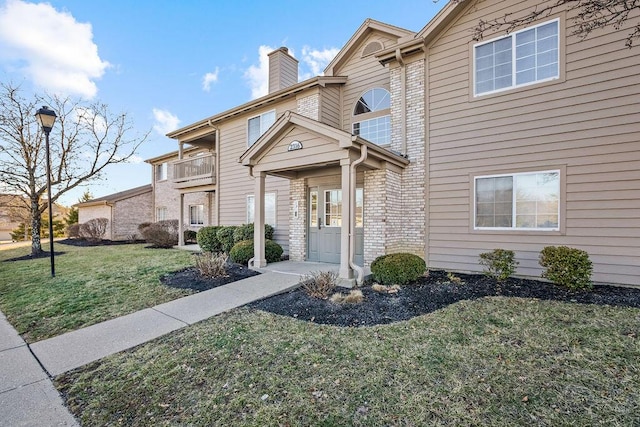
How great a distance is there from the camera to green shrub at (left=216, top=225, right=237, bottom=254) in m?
11.4

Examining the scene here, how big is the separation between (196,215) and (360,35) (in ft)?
41.8

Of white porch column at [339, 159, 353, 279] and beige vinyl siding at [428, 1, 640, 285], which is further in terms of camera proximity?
white porch column at [339, 159, 353, 279]

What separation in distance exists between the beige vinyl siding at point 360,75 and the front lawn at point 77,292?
24.6 feet

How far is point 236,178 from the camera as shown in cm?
1316

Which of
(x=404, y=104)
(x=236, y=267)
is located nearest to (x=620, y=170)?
(x=404, y=104)

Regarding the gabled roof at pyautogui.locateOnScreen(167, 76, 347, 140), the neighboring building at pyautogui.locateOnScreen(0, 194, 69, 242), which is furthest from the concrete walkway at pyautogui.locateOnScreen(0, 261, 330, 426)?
the neighboring building at pyautogui.locateOnScreen(0, 194, 69, 242)

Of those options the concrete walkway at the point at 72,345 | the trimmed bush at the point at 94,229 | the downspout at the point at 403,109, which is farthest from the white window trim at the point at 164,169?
the downspout at the point at 403,109

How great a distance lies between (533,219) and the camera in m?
6.89

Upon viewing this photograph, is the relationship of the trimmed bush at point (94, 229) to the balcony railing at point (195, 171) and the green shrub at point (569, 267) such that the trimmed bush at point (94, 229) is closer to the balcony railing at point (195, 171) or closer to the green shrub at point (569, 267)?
the balcony railing at point (195, 171)

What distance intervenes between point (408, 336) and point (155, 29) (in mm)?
15784

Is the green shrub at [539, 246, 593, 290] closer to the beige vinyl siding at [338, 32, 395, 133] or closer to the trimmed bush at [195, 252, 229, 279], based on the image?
the beige vinyl siding at [338, 32, 395, 133]

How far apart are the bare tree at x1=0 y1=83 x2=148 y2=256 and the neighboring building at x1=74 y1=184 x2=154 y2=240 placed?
3.92 metres

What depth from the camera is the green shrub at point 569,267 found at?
5718 millimetres

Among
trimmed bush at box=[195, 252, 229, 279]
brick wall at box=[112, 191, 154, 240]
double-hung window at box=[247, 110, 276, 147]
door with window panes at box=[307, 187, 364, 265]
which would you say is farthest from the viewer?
brick wall at box=[112, 191, 154, 240]
